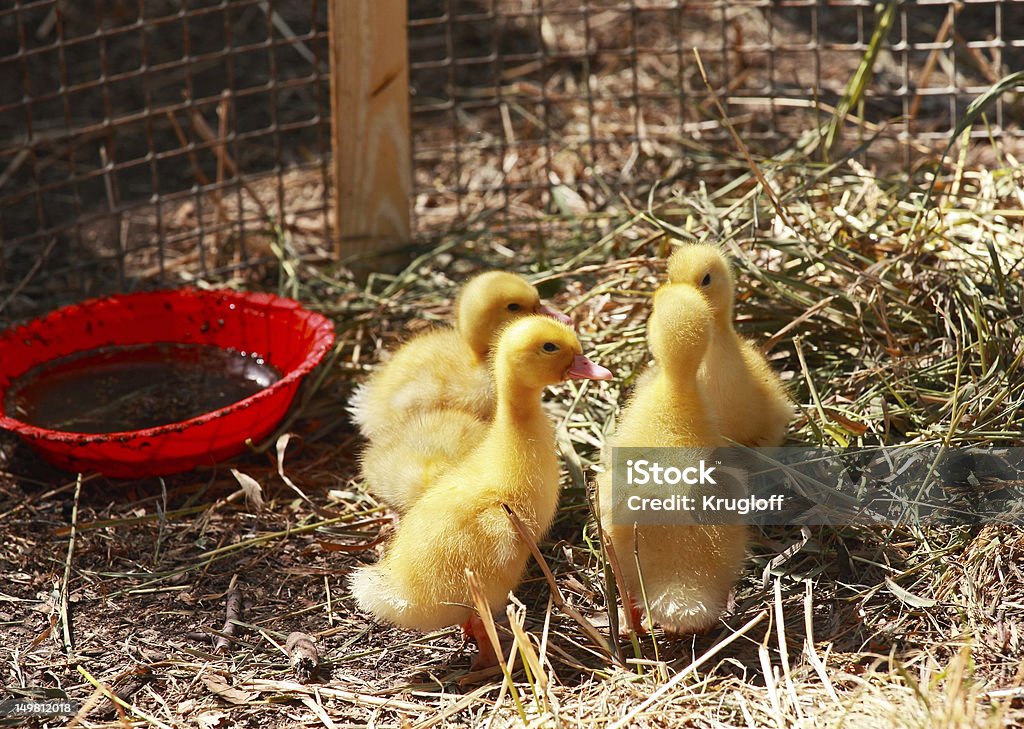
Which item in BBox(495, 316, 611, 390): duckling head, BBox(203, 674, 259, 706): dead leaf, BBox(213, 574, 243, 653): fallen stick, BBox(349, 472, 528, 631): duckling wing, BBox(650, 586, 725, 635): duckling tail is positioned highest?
BBox(495, 316, 611, 390): duckling head

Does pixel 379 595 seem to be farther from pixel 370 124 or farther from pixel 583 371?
pixel 370 124

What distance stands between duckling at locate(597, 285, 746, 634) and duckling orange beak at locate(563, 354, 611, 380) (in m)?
0.11

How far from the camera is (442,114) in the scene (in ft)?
15.9

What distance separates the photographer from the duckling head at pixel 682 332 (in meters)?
2.20

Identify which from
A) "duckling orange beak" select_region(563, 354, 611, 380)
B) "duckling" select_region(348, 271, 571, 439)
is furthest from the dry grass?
"duckling orange beak" select_region(563, 354, 611, 380)

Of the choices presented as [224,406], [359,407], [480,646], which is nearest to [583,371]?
[480,646]

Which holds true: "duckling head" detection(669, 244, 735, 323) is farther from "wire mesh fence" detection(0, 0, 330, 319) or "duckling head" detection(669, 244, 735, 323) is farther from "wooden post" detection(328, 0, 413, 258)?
"wire mesh fence" detection(0, 0, 330, 319)

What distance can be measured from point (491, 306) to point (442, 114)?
235 centimetres

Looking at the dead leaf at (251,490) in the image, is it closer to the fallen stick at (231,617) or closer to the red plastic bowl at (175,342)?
the red plastic bowl at (175,342)

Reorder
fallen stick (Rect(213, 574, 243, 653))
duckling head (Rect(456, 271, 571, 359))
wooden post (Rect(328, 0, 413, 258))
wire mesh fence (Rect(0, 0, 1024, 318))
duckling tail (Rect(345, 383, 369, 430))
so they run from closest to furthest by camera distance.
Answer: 1. fallen stick (Rect(213, 574, 243, 653))
2. duckling head (Rect(456, 271, 571, 359))
3. duckling tail (Rect(345, 383, 369, 430))
4. wooden post (Rect(328, 0, 413, 258))
5. wire mesh fence (Rect(0, 0, 1024, 318))

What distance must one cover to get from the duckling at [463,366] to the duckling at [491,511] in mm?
402

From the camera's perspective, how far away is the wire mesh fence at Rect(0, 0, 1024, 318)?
3.63m

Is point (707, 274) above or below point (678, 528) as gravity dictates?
above

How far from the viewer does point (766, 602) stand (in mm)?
2285
